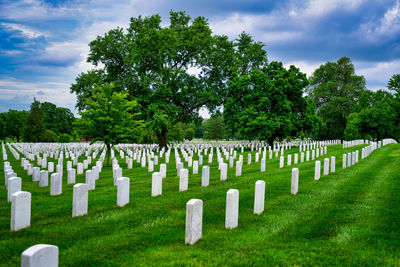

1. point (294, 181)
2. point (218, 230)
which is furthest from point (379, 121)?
point (218, 230)

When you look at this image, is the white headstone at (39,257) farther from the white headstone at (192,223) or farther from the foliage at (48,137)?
the foliage at (48,137)

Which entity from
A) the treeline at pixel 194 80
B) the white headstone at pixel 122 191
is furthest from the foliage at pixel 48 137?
the white headstone at pixel 122 191

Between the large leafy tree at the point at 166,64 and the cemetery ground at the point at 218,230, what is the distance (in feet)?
73.7

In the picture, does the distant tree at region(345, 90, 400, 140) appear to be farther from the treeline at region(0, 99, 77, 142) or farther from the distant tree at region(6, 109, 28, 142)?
the distant tree at region(6, 109, 28, 142)

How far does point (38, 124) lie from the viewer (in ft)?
195

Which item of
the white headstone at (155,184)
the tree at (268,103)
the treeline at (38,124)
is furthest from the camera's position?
the treeline at (38,124)

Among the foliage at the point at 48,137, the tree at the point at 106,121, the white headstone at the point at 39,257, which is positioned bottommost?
the foliage at the point at 48,137

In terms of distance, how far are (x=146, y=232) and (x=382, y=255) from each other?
3748 millimetres

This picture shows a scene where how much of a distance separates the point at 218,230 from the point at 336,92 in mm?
56663

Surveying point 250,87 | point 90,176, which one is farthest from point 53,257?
point 250,87

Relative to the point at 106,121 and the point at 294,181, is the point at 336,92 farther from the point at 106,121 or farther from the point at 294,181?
the point at 294,181

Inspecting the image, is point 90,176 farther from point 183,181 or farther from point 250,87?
point 250,87

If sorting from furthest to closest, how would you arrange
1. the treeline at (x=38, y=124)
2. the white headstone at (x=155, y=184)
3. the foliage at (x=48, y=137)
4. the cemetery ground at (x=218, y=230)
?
1. the foliage at (x=48, y=137)
2. the treeline at (x=38, y=124)
3. the white headstone at (x=155, y=184)
4. the cemetery ground at (x=218, y=230)

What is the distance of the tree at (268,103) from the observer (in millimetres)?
30359
